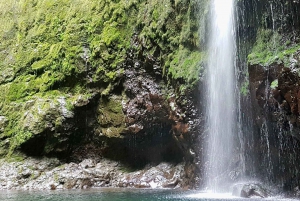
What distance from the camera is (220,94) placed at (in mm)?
16875

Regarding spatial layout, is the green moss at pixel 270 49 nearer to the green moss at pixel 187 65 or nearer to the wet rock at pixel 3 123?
the green moss at pixel 187 65

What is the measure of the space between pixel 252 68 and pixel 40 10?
65.4ft

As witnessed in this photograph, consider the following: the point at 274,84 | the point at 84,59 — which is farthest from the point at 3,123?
the point at 274,84

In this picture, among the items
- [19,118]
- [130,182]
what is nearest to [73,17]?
[19,118]

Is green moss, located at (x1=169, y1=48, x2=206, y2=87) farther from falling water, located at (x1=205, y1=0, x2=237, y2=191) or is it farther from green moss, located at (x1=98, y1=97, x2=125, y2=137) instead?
green moss, located at (x1=98, y1=97, x2=125, y2=137)

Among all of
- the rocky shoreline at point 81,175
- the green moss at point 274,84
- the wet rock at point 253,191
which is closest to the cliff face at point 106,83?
the rocky shoreline at point 81,175

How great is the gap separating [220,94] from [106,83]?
867 centimetres

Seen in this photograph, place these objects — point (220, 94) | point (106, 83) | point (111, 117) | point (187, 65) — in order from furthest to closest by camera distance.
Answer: point (106, 83)
point (111, 117)
point (187, 65)
point (220, 94)

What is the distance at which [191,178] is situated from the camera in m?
18.6

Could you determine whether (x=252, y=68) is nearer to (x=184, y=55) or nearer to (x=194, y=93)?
(x=194, y=93)

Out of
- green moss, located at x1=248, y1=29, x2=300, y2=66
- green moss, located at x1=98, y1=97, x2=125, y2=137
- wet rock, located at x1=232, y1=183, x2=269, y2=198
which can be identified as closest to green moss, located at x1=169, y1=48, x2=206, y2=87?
green moss, located at x1=248, y1=29, x2=300, y2=66

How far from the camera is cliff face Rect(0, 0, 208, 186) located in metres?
19.0

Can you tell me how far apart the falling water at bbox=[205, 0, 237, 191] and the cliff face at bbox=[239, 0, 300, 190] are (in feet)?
4.32

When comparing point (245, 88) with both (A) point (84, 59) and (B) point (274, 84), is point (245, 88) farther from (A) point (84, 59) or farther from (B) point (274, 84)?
(A) point (84, 59)
